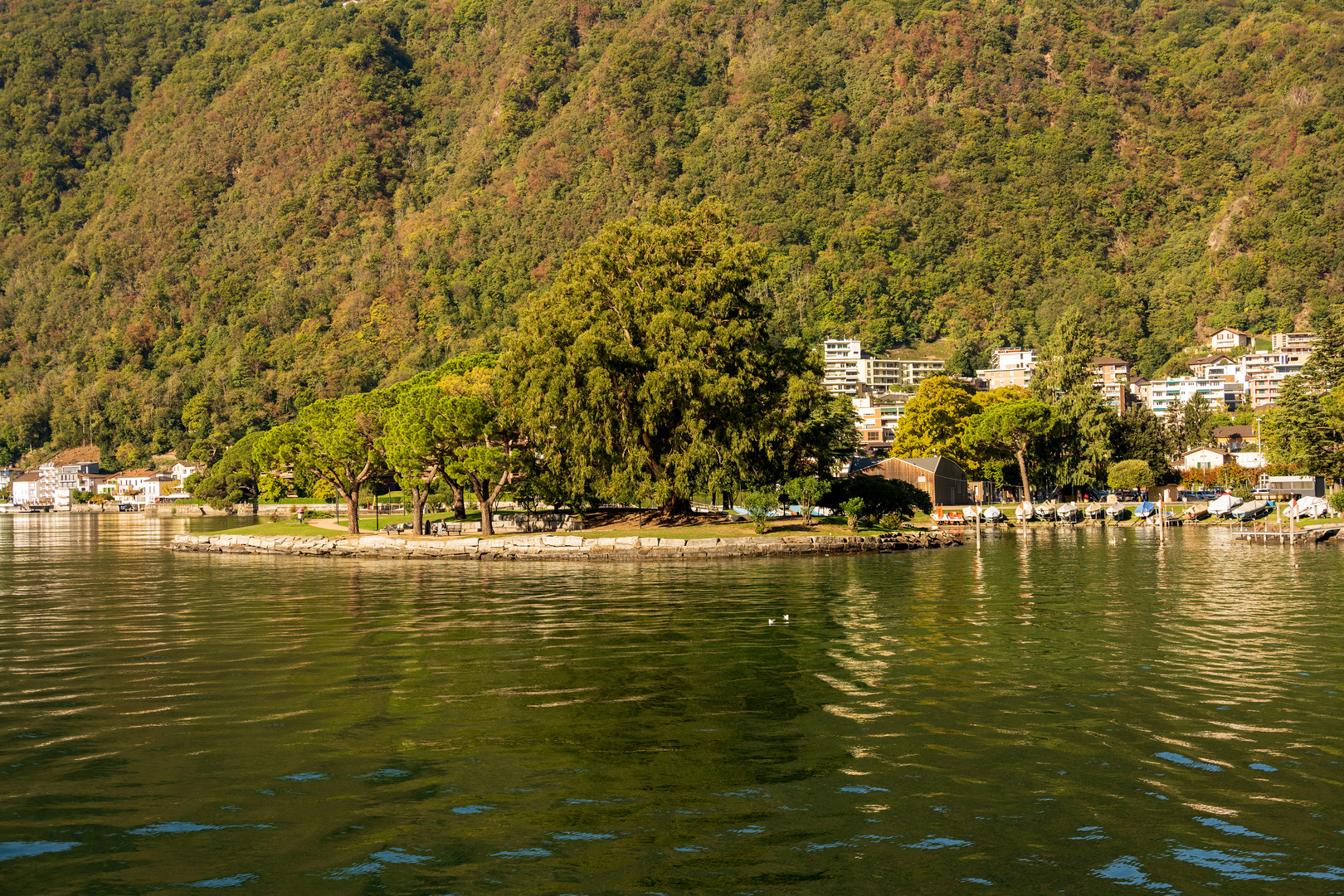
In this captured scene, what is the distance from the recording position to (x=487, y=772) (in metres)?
16.8

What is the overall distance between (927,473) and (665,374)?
51655 mm

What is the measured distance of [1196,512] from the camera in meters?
107

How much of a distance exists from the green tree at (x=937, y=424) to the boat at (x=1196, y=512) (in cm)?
2749

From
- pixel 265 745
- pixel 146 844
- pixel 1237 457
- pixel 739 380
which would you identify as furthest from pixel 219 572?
pixel 1237 457

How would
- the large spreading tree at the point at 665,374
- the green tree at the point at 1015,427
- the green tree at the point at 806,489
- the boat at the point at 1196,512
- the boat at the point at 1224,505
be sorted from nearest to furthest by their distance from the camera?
the large spreading tree at the point at 665,374, the green tree at the point at 806,489, the boat at the point at 1196,512, the boat at the point at 1224,505, the green tree at the point at 1015,427

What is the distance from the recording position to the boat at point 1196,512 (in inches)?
4149

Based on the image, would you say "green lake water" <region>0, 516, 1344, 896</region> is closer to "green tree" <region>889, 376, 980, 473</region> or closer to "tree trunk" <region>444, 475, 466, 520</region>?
"tree trunk" <region>444, 475, 466, 520</region>

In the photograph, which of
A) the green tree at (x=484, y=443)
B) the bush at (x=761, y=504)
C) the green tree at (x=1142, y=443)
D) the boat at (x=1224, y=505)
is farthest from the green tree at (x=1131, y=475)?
the green tree at (x=484, y=443)

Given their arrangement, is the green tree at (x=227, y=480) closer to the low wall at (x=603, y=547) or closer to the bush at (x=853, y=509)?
the low wall at (x=603, y=547)

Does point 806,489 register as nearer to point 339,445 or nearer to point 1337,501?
point 339,445

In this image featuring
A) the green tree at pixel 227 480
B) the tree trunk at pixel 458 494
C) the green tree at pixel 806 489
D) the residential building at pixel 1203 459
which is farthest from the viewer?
the green tree at pixel 227 480

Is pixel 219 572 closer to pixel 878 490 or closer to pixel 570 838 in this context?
pixel 878 490

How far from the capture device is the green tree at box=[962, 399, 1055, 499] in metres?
118

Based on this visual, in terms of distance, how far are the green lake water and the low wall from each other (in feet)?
92.1
